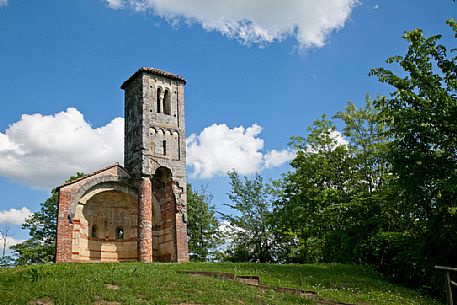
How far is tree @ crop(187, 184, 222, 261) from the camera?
1702 inches

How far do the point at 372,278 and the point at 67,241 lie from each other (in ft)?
53.1

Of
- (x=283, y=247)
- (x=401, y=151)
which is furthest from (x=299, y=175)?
(x=401, y=151)

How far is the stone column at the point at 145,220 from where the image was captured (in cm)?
2745

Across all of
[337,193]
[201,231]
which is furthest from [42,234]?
[337,193]

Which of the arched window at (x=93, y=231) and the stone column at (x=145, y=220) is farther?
the arched window at (x=93, y=231)

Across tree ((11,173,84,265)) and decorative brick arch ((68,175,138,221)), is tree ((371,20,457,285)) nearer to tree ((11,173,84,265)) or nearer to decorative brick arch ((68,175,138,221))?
decorative brick arch ((68,175,138,221))

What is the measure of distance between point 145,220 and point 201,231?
16.6 meters

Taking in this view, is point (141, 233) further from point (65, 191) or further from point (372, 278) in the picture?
point (372, 278)

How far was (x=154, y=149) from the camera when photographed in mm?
29719

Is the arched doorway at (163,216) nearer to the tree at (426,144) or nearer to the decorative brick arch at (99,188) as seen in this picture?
the decorative brick arch at (99,188)

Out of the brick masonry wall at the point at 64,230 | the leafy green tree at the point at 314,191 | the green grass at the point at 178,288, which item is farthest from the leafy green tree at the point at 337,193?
the brick masonry wall at the point at 64,230

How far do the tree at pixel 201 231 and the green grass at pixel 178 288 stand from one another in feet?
75.0

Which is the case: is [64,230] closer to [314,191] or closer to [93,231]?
[93,231]

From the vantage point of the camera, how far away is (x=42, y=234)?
43.0 meters
